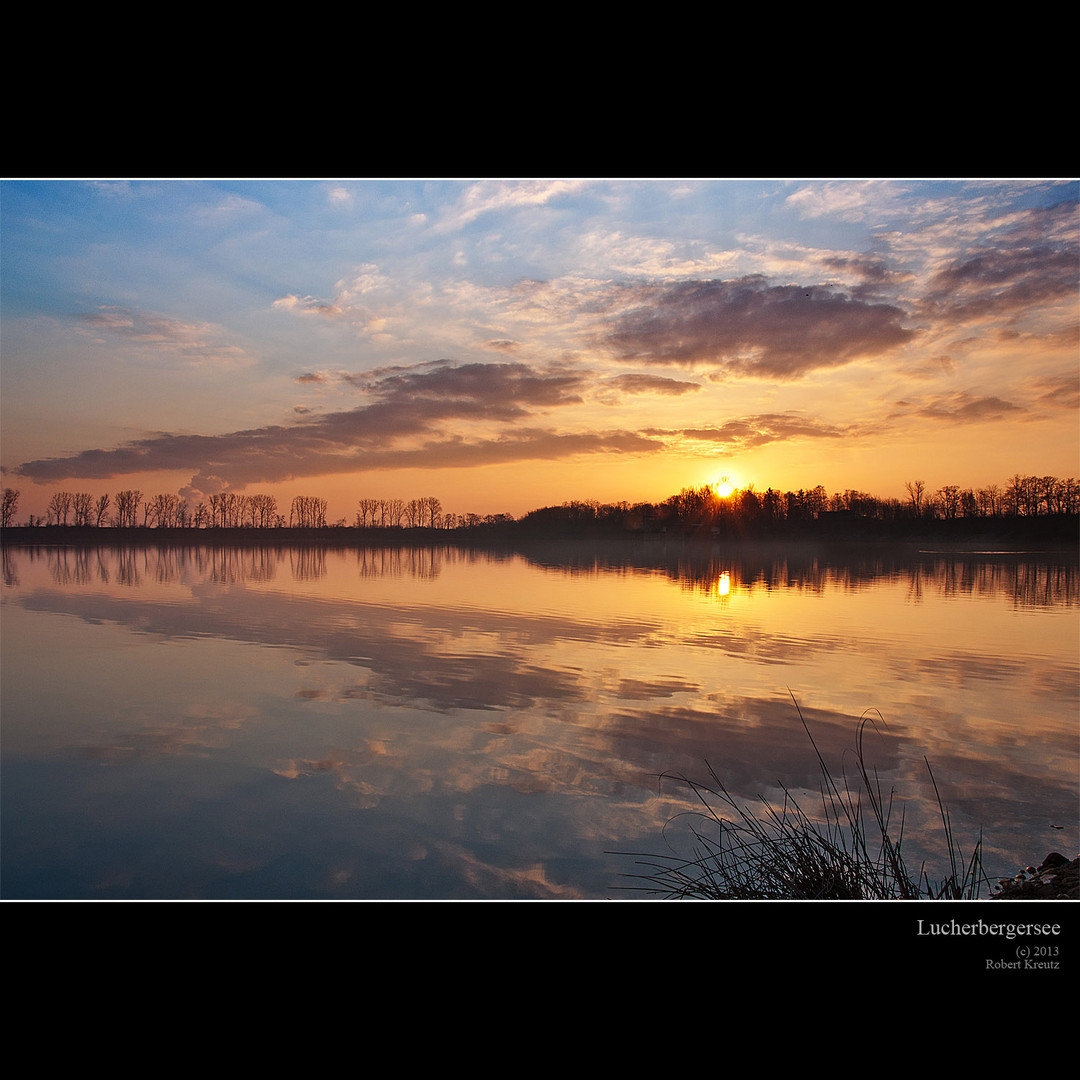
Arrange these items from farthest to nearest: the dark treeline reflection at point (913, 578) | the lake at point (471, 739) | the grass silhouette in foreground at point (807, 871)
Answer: the dark treeline reflection at point (913, 578)
the lake at point (471, 739)
the grass silhouette in foreground at point (807, 871)

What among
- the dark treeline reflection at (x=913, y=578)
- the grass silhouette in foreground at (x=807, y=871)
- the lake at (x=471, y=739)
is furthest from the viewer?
the dark treeline reflection at (x=913, y=578)

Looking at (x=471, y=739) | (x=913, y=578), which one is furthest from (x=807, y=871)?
(x=913, y=578)

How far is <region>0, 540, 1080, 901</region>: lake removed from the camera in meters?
3.70

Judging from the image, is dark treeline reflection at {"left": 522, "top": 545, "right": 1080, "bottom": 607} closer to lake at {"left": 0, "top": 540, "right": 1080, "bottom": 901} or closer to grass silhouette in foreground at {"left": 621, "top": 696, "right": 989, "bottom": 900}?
lake at {"left": 0, "top": 540, "right": 1080, "bottom": 901}

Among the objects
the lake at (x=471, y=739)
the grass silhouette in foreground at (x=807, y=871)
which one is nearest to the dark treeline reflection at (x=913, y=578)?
the lake at (x=471, y=739)

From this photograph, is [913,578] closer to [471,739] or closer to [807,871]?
[471,739]

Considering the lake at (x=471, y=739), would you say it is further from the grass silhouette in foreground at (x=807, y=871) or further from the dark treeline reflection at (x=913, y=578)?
the dark treeline reflection at (x=913, y=578)

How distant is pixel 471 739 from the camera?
218 inches

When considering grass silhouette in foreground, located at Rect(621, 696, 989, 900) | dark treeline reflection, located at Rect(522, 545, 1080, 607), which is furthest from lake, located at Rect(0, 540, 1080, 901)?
dark treeline reflection, located at Rect(522, 545, 1080, 607)

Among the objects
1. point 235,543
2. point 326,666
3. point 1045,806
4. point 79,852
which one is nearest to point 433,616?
point 326,666

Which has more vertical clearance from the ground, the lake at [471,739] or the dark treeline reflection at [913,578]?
the dark treeline reflection at [913,578]

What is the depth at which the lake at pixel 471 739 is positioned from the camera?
3695 millimetres
